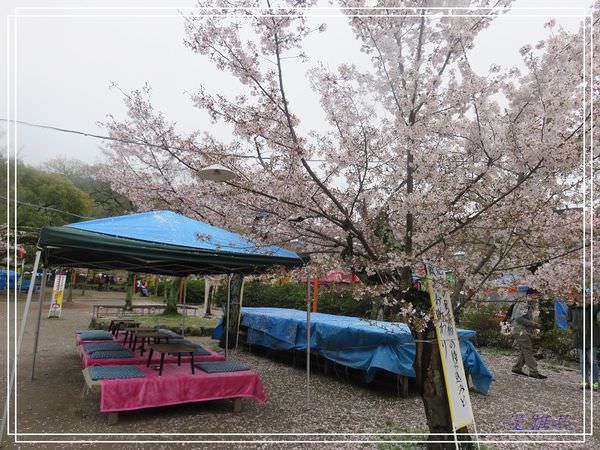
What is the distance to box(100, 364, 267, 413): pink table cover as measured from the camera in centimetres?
400

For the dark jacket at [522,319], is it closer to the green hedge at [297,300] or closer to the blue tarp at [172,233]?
the green hedge at [297,300]

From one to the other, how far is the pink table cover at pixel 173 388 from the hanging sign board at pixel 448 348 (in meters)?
2.35

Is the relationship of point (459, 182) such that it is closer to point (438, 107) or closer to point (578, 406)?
point (438, 107)

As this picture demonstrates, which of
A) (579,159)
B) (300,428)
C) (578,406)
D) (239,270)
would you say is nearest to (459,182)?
(579,159)

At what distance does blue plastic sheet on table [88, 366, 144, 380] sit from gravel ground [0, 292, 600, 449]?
40 centimetres

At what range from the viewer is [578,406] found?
211 inches

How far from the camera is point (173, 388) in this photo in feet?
14.1

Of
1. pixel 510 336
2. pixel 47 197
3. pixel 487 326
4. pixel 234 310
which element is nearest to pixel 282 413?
pixel 234 310

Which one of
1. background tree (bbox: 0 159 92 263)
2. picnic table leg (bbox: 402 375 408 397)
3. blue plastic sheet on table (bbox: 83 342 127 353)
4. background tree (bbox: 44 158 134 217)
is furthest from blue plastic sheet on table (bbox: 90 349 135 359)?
background tree (bbox: 0 159 92 263)

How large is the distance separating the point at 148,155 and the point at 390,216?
5.88 m

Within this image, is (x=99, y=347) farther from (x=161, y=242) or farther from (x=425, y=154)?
(x=425, y=154)

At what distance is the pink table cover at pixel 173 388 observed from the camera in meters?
4.00

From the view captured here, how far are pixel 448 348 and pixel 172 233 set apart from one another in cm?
308

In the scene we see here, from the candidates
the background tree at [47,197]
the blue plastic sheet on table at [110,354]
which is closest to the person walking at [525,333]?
the blue plastic sheet on table at [110,354]
